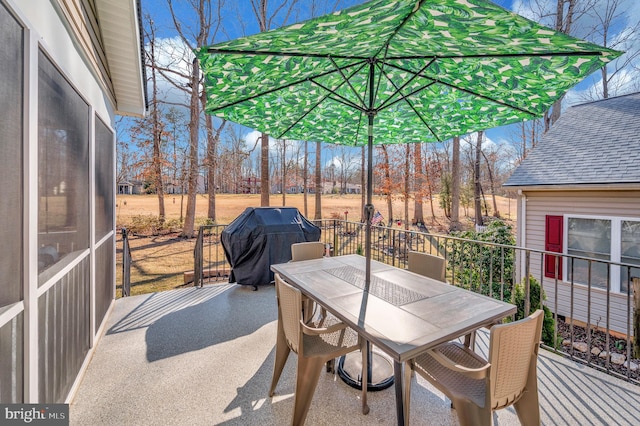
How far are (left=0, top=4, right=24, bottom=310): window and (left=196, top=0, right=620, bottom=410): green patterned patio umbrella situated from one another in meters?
Result: 0.89

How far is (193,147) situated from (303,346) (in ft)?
32.6

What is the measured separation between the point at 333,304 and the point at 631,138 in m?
7.63

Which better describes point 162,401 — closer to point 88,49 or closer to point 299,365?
point 299,365

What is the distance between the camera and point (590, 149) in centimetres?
607

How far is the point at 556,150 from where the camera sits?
663 centimetres

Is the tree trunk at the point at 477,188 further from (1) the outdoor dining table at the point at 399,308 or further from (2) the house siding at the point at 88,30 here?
(2) the house siding at the point at 88,30

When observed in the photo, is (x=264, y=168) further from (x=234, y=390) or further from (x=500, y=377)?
(x=500, y=377)

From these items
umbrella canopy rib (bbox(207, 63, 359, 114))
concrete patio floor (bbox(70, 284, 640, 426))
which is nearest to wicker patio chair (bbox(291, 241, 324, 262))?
concrete patio floor (bbox(70, 284, 640, 426))

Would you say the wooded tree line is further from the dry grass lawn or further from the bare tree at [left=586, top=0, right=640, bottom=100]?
the dry grass lawn

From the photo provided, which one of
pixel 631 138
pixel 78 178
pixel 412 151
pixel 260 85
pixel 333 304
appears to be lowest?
pixel 333 304

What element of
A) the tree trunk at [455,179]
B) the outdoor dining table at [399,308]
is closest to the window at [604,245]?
the outdoor dining table at [399,308]

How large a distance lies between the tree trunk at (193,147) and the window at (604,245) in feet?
35.3

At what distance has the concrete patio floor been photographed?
196 cm

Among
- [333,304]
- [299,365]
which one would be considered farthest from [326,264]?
[299,365]
